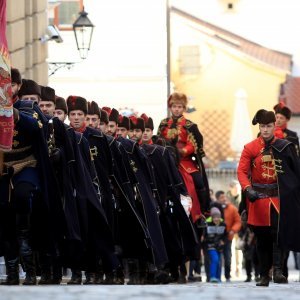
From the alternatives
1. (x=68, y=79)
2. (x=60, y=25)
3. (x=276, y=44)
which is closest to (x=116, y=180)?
(x=60, y=25)

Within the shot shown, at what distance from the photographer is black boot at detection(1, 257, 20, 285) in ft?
51.6

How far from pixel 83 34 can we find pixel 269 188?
389 inches

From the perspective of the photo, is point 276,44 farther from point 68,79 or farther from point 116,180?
point 116,180

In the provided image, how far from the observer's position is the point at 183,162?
79.5 ft

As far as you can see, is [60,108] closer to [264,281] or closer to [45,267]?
[45,267]

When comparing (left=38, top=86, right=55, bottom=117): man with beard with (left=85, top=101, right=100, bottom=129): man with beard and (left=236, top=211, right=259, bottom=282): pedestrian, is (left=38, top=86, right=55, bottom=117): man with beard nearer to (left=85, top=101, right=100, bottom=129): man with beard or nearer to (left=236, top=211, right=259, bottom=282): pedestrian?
(left=85, top=101, right=100, bottom=129): man with beard

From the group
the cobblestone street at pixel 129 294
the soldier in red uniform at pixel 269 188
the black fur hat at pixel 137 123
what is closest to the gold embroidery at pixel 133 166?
the black fur hat at pixel 137 123

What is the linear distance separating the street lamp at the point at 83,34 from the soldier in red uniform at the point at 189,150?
498 centimetres

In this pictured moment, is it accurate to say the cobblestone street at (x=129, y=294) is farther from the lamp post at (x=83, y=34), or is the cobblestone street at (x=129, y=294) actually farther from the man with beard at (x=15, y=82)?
the lamp post at (x=83, y=34)

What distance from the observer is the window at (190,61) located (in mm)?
72875

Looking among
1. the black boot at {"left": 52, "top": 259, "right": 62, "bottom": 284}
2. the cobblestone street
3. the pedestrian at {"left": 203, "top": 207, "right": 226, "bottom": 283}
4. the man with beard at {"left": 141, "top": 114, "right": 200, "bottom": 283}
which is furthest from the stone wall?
the cobblestone street

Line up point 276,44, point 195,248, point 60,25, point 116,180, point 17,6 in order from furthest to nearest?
point 276,44
point 60,25
point 17,6
point 195,248
point 116,180

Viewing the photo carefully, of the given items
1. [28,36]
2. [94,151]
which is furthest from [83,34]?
[94,151]

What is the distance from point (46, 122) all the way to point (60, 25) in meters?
23.3
